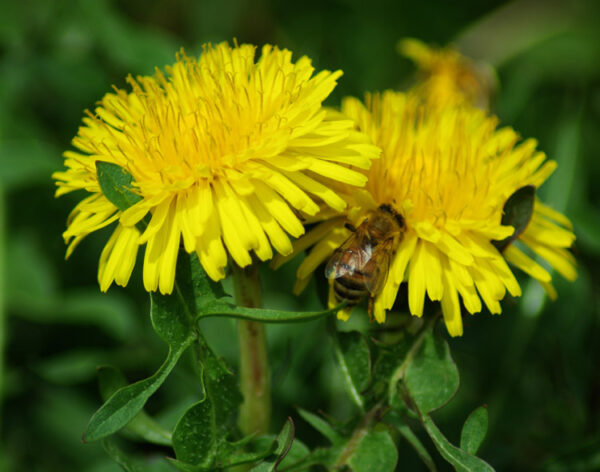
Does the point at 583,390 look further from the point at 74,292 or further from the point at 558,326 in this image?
the point at 74,292

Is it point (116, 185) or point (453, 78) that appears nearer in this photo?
point (116, 185)

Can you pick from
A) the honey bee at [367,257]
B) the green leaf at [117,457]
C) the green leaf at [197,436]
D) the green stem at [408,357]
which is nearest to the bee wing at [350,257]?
the honey bee at [367,257]

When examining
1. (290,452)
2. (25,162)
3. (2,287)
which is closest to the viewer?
(290,452)

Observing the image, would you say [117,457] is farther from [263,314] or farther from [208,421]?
[263,314]

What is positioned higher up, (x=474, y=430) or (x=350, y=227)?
(x=350, y=227)

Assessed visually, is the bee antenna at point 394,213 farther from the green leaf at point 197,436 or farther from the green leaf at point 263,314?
the green leaf at point 197,436

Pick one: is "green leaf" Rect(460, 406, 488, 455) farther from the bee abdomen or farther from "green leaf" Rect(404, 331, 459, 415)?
the bee abdomen

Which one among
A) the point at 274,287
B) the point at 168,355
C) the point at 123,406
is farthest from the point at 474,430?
the point at 274,287
